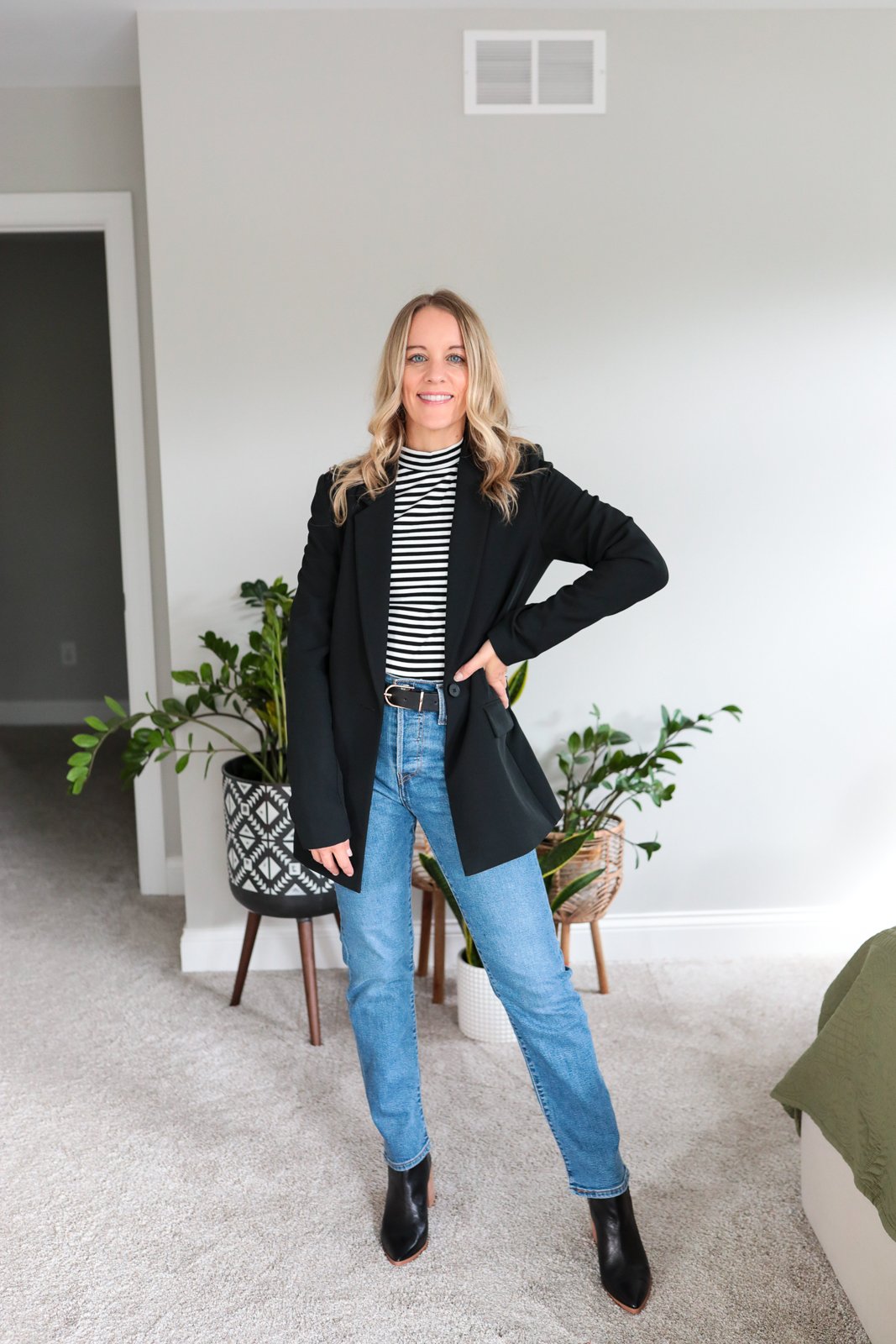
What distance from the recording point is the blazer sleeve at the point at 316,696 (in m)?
1.57

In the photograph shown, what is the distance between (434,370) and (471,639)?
390 mm

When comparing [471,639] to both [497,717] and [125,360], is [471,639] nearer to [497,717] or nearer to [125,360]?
[497,717]

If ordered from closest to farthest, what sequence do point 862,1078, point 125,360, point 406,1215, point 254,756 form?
point 862,1078 → point 406,1215 → point 254,756 → point 125,360

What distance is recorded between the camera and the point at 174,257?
2545mm

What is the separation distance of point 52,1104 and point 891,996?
1.62 m

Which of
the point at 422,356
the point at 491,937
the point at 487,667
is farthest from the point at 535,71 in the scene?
the point at 491,937

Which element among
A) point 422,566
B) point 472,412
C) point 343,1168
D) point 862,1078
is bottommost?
point 343,1168

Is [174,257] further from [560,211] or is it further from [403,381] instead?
[403,381]

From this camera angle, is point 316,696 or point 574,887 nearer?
point 316,696

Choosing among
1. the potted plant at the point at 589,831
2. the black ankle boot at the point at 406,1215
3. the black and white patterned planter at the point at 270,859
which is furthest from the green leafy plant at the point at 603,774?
the black ankle boot at the point at 406,1215

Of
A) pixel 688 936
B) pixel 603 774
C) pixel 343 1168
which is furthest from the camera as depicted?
pixel 688 936

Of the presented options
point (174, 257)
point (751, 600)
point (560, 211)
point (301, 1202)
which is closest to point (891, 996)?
point (301, 1202)

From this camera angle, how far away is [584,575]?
156 centimetres

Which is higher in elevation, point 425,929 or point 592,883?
point 592,883
